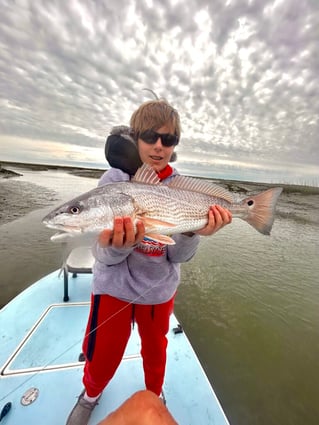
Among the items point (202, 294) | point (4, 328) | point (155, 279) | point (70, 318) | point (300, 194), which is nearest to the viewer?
point (155, 279)

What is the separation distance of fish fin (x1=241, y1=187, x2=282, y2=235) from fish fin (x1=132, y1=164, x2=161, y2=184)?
4.60 feet

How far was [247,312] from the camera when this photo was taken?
6895 millimetres

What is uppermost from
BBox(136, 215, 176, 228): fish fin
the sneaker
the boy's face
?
the boy's face

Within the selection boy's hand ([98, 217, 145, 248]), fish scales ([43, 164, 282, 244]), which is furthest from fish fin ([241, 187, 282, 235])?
boy's hand ([98, 217, 145, 248])

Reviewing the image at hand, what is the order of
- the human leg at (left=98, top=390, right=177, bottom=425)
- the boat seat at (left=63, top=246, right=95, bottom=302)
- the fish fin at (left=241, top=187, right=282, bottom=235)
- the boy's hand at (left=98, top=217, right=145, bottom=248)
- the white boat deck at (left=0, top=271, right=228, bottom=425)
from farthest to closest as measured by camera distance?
the boat seat at (left=63, top=246, right=95, bottom=302)
the fish fin at (left=241, top=187, right=282, bottom=235)
the white boat deck at (left=0, top=271, right=228, bottom=425)
the boy's hand at (left=98, top=217, right=145, bottom=248)
the human leg at (left=98, top=390, right=177, bottom=425)

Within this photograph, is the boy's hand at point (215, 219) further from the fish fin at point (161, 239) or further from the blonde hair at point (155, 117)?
the blonde hair at point (155, 117)

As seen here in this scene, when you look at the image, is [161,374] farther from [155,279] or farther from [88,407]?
[155,279]

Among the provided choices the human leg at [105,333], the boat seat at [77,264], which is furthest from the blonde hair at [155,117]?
the boat seat at [77,264]

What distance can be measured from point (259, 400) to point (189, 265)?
18.9 feet

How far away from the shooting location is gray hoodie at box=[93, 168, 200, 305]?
2221 mm

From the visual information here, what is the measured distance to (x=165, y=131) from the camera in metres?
2.53

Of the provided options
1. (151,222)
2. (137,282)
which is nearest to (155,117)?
(151,222)

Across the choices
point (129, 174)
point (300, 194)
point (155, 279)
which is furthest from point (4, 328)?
point (300, 194)

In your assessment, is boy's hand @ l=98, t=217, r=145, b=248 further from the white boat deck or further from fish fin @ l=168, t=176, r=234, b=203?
the white boat deck
